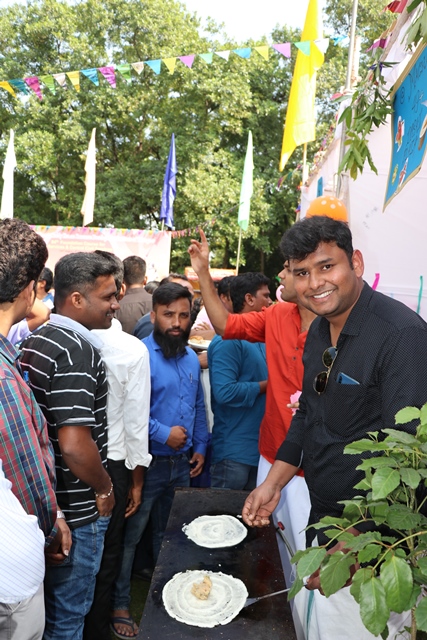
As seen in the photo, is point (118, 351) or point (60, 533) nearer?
point (60, 533)

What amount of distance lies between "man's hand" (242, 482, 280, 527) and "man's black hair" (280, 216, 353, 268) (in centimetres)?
94

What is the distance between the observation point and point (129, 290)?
208 inches

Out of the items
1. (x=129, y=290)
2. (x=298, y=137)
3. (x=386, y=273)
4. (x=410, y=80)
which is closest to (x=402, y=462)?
(x=410, y=80)

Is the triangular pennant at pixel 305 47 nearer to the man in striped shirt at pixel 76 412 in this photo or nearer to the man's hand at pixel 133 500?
the man in striped shirt at pixel 76 412

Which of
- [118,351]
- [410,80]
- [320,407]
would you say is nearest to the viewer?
[320,407]

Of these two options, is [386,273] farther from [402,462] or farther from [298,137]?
[298,137]

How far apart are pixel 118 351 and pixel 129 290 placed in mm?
2805

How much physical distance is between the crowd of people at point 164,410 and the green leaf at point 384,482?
45cm

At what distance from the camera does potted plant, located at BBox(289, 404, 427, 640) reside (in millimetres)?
835

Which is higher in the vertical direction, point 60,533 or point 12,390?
point 12,390

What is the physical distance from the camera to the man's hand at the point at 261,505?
2.01 m

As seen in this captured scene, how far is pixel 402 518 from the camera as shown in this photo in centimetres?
93

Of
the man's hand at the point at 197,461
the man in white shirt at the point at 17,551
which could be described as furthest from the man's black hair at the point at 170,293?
the man in white shirt at the point at 17,551

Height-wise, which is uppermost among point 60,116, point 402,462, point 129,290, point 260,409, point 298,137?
point 60,116
